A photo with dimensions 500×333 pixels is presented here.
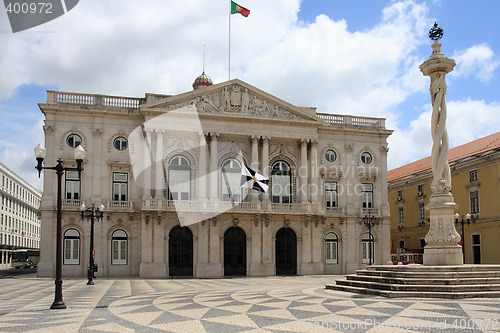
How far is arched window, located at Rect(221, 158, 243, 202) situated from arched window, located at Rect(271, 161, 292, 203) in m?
2.92

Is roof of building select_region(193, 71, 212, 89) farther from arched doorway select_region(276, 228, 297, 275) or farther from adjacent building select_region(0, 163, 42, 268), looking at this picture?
adjacent building select_region(0, 163, 42, 268)

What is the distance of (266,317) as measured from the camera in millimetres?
14531

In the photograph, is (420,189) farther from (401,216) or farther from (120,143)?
(120,143)

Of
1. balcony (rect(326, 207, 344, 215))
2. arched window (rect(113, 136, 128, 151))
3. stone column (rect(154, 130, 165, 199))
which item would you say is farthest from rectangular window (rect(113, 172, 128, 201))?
balcony (rect(326, 207, 344, 215))

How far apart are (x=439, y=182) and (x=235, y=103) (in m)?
22.7

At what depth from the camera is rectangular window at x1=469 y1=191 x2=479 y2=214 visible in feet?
150

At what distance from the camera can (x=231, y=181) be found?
1663 inches

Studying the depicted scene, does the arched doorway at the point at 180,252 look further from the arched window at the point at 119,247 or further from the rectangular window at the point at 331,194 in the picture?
the rectangular window at the point at 331,194

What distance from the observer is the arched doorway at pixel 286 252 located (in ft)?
140

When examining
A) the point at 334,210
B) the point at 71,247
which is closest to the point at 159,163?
the point at 71,247

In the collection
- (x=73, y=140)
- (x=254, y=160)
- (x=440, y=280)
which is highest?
(x=73, y=140)

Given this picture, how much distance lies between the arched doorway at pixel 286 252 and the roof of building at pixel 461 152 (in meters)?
17.5

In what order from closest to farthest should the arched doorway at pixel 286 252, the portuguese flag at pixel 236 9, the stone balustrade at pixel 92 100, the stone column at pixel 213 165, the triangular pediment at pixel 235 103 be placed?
the stone balustrade at pixel 92 100, the triangular pediment at pixel 235 103, the stone column at pixel 213 165, the portuguese flag at pixel 236 9, the arched doorway at pixel 286 252

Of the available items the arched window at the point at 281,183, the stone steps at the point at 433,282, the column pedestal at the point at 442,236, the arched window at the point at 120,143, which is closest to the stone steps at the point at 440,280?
the stone steps at the point at 433,282
